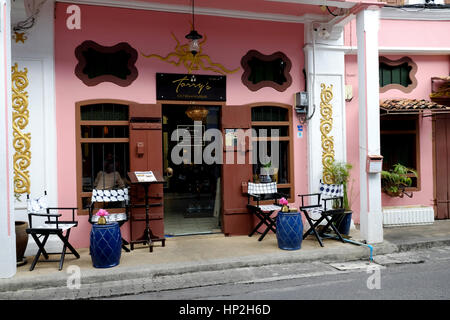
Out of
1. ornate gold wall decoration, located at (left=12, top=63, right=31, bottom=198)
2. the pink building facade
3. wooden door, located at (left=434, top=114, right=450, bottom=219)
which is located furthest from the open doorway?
wooden door, located at (left=434, top=114, right=450, bottom=219)

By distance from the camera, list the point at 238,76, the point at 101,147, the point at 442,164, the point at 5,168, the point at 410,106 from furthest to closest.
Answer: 1. the point at 442,164
2. the point at 410,106
3. the point at 238,76
4. the point at 101,147
5. the point at 5,168

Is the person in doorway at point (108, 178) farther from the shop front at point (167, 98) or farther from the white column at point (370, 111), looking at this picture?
the white column at point (370, 111)

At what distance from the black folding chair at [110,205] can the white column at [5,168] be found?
1171mm

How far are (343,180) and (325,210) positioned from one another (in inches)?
46.8

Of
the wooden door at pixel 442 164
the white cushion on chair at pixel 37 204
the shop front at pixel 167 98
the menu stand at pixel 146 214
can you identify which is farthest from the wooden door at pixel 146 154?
the wooden door at pixel 442 164

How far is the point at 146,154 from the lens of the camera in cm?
709

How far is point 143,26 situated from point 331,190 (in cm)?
465

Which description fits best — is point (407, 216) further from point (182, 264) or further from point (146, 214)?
point (146, 214)

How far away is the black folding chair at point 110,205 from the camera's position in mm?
6285

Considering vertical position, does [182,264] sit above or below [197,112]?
below

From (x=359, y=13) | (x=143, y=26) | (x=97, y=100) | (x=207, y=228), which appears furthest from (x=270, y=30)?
(x=207, y=228)

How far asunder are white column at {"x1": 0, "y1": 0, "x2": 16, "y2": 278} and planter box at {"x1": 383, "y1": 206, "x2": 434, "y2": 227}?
6986 mm

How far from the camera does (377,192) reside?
6.97 meters

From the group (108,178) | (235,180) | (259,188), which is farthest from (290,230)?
(108,178)
